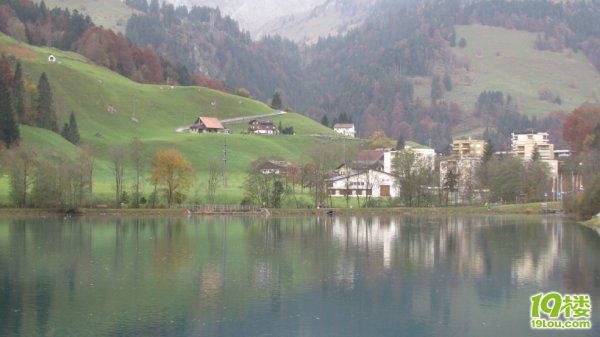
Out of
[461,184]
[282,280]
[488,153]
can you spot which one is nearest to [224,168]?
[461,184]

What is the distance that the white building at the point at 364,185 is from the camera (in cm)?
13462

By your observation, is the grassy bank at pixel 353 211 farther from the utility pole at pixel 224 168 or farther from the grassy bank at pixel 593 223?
the utility pole at pixel 224 168

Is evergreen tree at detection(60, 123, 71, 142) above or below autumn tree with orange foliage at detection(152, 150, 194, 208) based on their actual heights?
above

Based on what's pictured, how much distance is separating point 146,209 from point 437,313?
72939mm

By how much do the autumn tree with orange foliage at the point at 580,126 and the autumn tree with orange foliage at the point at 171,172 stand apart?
9008 cm

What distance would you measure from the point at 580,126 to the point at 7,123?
116751mm

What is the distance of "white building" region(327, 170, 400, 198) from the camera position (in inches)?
5300

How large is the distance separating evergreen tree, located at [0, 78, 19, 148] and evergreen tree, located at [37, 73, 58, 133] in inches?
736

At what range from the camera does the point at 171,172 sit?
366 ft

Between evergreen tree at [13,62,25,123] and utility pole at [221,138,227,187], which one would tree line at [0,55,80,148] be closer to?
evergreen tree at [13,62,25,123]

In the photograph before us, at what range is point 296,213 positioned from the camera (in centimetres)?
11156

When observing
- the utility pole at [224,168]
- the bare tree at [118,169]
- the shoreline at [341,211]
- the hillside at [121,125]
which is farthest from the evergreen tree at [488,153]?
the bare tree at [118,169]

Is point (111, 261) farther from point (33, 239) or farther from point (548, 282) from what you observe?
point (548, 282)

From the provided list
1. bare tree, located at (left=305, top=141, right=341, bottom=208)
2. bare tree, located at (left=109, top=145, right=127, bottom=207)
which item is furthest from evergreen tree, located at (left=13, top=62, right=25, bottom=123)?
bare tree, located at (left=305, top=141, right=341, bottom=208)
